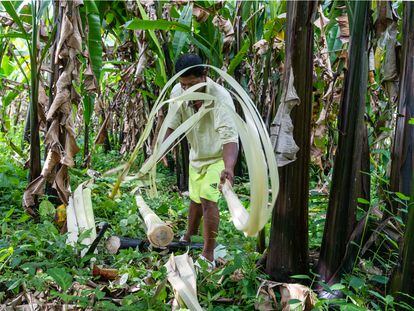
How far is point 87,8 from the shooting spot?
2912 millimetres

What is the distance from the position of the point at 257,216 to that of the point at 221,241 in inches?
60.1

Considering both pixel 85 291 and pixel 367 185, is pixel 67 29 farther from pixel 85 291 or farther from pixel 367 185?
pixel 367 185

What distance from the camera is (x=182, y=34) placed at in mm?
3631

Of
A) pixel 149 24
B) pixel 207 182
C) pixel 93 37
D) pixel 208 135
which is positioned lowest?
pixel 207 182

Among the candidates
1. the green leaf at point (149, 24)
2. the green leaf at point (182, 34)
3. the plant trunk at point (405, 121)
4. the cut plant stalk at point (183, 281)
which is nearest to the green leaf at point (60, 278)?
the cut plant stalk at point (183, 281)

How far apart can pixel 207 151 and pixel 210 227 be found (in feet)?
1.47

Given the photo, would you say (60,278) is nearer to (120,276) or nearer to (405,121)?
(120,276)

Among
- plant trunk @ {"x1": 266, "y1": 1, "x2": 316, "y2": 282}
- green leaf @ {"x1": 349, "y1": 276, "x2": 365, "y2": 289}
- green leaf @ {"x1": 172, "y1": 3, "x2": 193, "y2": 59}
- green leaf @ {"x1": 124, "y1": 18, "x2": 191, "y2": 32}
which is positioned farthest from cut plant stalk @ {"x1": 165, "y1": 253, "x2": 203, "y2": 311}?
green leaf @ {"x1": 172, "y1": 3, "x2": 193, "y2": 59}

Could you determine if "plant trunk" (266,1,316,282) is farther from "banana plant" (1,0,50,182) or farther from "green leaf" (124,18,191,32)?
"banana plant" (1,0,50,182)

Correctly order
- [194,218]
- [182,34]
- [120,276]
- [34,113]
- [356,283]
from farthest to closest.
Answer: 1. [182,34]
2. [34,113]
3. [194,218]
4. [120,276]
5. [356,283]

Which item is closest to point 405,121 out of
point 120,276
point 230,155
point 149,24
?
point 230,155

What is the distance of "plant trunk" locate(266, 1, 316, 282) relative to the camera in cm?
167

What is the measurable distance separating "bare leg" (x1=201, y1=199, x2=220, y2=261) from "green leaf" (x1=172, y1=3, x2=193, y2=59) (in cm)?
156

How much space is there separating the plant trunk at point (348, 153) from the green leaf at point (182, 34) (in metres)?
1.96
